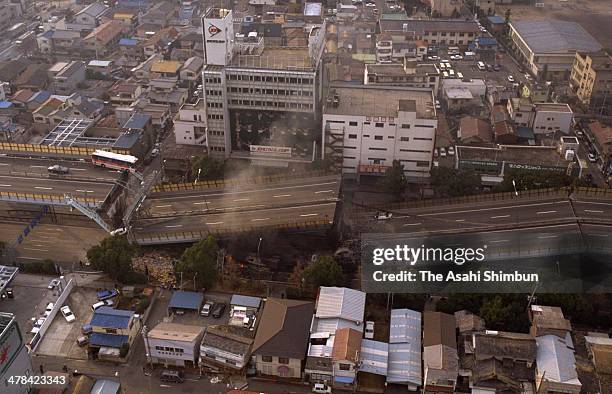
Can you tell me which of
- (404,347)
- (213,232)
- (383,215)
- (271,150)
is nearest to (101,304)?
(213,232)

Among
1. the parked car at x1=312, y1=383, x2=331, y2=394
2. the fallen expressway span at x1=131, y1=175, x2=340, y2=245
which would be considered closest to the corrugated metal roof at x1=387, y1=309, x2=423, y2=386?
the parked car at x1=312, y1=383, x2=331, y2=394

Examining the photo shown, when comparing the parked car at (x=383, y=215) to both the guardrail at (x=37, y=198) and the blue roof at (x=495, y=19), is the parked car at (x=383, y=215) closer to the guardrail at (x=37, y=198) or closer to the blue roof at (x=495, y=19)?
the guardrail at (x=37, y=198)

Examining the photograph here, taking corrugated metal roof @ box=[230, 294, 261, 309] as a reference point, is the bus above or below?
above

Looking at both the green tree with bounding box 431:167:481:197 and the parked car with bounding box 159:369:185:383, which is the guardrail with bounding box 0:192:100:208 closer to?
the parked car with bounding box 159:369:185:383

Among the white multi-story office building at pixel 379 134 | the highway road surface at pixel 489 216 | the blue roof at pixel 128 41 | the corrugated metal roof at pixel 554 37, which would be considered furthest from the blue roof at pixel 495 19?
the blue roof at pixel 128 41

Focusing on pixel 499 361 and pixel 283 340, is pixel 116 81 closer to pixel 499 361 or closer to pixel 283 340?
pixel 283 340

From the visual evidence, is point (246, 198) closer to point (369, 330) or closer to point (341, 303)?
point (341, 303)
